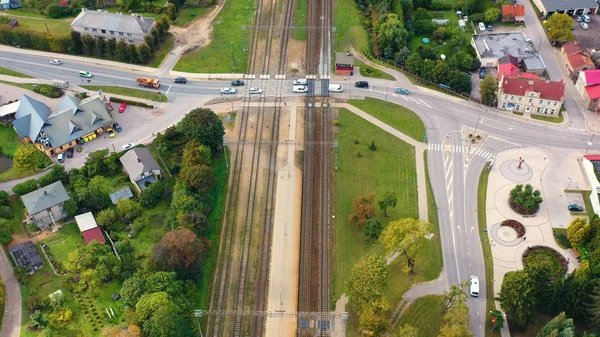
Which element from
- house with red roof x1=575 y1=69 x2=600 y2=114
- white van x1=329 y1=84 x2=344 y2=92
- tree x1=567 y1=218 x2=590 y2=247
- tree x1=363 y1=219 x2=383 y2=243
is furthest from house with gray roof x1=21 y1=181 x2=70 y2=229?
house with red roof x1=575 y1=69 x2=600 y2=114

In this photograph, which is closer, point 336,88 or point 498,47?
point 336,88

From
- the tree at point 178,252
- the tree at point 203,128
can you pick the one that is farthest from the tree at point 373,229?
the tree at point 203,128

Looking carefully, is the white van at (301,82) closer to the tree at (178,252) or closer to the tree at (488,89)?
the tree at (488,89)

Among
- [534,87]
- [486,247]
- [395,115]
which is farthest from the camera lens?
[395,115]

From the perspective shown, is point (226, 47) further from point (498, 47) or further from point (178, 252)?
point (178, 252)

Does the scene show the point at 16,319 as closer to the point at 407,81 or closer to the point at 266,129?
the point at 266,129

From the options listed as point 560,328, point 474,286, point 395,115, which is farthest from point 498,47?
point 560,328
